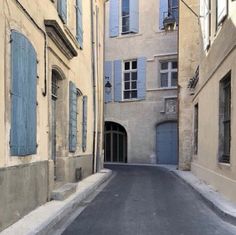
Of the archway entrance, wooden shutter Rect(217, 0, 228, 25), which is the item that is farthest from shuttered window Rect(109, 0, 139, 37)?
wooden shutter Rect(217, 0, 228, 25)

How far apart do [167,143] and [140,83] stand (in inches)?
149

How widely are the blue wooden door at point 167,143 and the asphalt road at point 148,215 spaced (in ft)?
40.1

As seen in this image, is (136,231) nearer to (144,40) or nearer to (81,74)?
(81,74)

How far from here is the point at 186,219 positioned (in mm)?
7375

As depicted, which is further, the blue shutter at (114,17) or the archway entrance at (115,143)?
the archway entrance at (115,143)

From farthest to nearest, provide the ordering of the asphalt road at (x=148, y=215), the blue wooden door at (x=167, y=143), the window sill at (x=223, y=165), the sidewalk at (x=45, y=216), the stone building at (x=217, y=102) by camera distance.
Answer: the blue wooden door at (x=167, y=143), the window sill at (x=223, y=165), the stone building at (x=217, y=102), the asphalt road at (x=148, y=215), the sidewalk at (x=45, y=216)

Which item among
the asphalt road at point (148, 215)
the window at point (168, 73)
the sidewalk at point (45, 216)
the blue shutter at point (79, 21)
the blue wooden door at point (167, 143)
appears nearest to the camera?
the sidewalk at point (45, 216)

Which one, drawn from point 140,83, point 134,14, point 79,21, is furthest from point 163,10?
point 79,21

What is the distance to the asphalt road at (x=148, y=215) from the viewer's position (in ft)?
21.1

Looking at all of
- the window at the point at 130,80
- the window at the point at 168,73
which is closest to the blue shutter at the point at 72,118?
the window at the point at 168,73

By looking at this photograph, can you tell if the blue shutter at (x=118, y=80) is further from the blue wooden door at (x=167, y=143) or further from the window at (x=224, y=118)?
the window at (x=224, y=118)

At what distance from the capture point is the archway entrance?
84.4 feet

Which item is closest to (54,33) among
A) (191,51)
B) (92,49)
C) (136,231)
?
(136,231)

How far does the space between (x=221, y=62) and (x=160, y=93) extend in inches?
551
